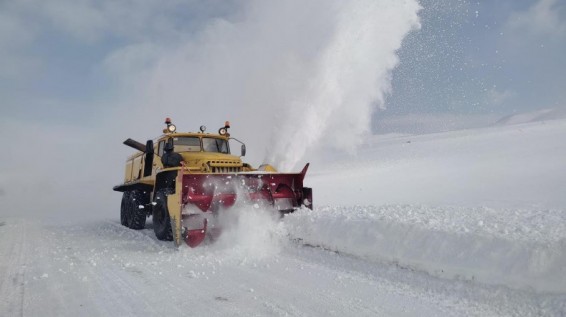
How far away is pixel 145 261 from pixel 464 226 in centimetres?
466

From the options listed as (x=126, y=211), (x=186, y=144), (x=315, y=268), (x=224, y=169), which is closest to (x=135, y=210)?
(x=126, y=211)

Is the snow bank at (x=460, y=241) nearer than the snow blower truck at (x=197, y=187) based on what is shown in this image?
Yes

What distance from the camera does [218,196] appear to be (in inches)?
295

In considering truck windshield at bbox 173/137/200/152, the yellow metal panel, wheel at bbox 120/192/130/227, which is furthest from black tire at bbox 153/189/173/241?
wheel at bbox 120/192/130/227

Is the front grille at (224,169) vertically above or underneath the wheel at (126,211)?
above

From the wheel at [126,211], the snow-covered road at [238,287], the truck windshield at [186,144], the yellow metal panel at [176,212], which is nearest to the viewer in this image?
the snow-covered road at [238,287]

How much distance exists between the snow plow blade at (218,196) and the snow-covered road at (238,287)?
518 millimetres

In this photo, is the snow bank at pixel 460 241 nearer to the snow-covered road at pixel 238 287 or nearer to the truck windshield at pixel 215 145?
the snow-covered road at pixel 238 287

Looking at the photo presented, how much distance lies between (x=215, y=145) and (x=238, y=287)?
590 centimetres

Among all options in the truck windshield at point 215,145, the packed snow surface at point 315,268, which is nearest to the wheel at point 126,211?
the packed snow surface at point 315,268

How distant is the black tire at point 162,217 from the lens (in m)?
7.84

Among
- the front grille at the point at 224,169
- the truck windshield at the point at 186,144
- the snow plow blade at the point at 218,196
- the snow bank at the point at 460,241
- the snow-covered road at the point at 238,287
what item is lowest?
the snow-covered road at the point at 238,287

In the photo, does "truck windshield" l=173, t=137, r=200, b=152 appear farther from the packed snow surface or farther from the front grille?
the packed snow surface

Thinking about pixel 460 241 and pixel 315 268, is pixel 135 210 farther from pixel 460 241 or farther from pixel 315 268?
pixel 460 241
